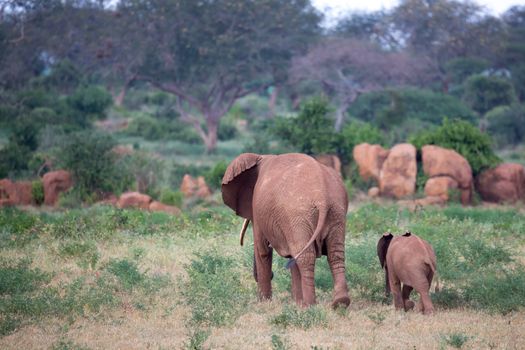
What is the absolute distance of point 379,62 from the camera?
118 ft

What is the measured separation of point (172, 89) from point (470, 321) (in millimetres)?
26397

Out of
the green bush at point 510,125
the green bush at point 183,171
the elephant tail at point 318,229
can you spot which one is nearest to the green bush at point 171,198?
the green bush at point 183,171

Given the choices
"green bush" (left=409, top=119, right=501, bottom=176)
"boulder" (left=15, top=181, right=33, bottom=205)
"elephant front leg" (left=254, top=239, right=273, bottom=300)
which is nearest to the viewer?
"elephant front leg" (left=254, top=239, right=273, bottom=300)

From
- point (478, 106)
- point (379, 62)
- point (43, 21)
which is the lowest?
point (478, 106)

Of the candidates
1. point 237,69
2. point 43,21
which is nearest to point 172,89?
point 237,69

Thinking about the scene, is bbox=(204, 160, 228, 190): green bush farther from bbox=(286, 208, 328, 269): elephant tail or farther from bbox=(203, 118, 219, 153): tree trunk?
bbox=(286, 208, 328, 269): elephant tail

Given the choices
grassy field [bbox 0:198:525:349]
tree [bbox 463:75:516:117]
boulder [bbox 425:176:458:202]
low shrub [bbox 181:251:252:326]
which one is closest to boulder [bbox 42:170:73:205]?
grassy field [bbox 0:198:525:349]

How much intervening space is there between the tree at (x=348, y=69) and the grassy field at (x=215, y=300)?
22038mm

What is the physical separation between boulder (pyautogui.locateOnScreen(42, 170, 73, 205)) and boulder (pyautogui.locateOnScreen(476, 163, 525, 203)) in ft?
32.3

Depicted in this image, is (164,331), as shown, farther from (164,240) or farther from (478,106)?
(478,106)

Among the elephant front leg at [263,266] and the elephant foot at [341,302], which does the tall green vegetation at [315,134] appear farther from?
the elephant foot at [341,302]

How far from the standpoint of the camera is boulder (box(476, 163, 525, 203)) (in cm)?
2131

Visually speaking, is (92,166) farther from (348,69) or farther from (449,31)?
(449,31)

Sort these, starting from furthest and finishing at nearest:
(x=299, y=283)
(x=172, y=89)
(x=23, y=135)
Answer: (x=172, y=89)
(x=23, y=135)
(x=299, y=283)
